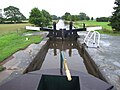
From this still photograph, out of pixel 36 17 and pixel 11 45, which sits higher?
pixel 36 17

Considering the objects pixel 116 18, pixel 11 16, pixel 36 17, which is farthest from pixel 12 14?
pixel 116 18

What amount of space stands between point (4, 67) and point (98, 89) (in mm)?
6472

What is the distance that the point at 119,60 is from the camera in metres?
10.2

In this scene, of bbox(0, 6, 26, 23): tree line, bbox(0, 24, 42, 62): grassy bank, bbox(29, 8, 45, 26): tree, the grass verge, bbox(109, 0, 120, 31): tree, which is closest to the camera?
the grass verge

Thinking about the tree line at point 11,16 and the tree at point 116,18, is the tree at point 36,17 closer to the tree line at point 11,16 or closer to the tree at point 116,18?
the tree at point 116,18

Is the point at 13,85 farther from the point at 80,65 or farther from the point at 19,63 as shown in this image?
the point at 80,65

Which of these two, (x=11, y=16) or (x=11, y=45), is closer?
(x=11, y=45)

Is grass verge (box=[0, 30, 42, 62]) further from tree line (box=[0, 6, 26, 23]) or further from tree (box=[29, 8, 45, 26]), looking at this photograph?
tree line (box=[0, 6, 26, 23])

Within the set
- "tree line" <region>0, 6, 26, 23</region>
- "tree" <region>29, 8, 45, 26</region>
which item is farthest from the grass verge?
"tree line" <region>0, 6, 26, 23</region>

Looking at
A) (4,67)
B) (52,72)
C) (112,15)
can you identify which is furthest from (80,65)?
(112,15)

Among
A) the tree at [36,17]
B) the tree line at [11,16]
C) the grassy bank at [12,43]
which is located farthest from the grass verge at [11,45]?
the tree line at [11,16]

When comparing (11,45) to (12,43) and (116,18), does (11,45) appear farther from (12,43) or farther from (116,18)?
(116,18)

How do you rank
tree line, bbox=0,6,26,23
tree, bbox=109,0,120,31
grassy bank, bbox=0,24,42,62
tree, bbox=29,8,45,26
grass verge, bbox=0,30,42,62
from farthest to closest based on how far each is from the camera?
1. tree line, bbox=0,6,26,23
2. tree, bbox=29,8,45,26
3. tree, bbox=109,0,120,31
4. grassy bank, bbox=0,24,42,62
5. grass verge, bbox=0,30,42,62

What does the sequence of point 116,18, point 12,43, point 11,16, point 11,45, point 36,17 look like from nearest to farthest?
point 11,45
point 12,43
point 116,18
point 36,17
point 11,16
